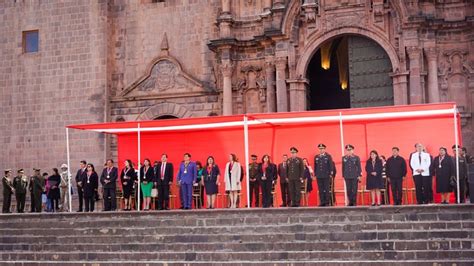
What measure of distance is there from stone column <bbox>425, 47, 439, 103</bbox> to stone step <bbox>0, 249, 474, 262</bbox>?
27.3 ft

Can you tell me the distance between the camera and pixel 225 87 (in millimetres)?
23562

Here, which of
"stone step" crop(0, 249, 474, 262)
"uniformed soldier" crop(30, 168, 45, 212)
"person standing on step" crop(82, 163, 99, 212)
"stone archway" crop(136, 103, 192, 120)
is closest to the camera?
"stone step" crop(0, 249, 474, 262)

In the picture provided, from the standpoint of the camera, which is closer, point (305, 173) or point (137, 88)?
point (305, 173)

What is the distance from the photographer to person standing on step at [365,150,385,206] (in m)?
17.3

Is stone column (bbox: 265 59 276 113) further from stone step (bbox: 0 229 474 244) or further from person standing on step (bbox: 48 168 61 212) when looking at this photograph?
stone step (bbox: 0 229 474 244)

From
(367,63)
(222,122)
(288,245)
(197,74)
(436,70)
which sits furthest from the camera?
(197,74)

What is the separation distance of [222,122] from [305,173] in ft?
8.30

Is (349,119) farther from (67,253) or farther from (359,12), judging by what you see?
(67,253)

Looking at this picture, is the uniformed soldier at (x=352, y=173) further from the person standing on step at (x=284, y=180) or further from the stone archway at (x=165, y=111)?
the stone archway at (x=165, y=111)

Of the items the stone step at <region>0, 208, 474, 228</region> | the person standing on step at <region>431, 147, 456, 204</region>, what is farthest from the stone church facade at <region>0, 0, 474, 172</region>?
the stone step at <region>0, 208, 474, 228</region>

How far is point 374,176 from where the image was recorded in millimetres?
17266

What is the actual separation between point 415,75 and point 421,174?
5.42 m

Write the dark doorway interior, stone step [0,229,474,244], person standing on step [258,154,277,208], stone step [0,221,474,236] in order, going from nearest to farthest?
stone step [0,229,474,244]
stone step [0,221,474,236]
person standing on step [258,154,277,208]
the dark doorway interior

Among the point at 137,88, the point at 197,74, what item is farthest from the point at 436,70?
the point at 137,88
